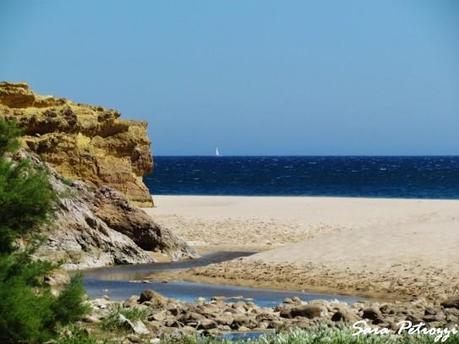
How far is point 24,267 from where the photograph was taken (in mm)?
9703

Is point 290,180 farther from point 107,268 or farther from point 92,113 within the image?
point 107,268

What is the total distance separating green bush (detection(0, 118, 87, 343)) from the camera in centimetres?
927

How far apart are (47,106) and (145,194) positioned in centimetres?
550

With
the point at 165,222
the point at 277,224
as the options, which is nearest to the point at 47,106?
the point at 165,222

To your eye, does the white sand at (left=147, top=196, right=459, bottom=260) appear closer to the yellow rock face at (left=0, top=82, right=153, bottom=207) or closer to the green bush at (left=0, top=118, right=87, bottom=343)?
the yellow rock face at (left=0, top=82, right=153, bottom=207)

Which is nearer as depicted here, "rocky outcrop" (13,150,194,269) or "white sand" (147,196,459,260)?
"rocky outcrop" (13,150,194,269)

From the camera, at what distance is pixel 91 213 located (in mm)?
20578
